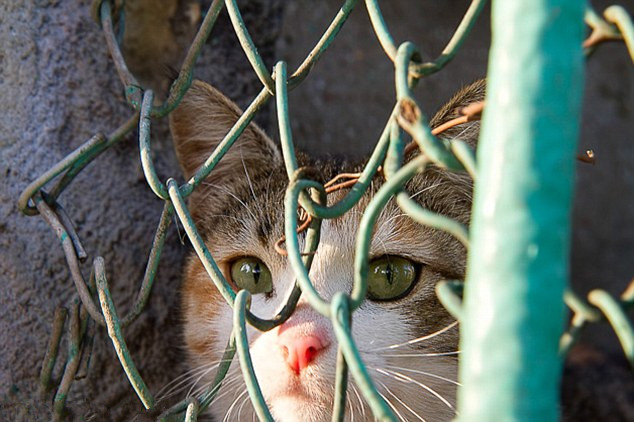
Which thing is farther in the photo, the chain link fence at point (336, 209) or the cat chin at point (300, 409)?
the cat chin at point (300, 409)

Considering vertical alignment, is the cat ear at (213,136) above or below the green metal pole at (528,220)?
above

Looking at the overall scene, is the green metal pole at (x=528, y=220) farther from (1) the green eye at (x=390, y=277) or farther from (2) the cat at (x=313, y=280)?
(1) the green eye at (x=390, y=277)

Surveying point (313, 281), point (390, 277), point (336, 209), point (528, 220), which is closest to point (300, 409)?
point (313, 281)

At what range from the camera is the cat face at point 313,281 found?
67.0 inches

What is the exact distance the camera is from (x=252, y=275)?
6.96 feet

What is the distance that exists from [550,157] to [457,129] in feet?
3.96

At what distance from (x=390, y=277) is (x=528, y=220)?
3.82 feet

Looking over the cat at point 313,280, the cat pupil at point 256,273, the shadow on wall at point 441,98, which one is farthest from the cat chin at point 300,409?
the shadow on wall at point 441,98

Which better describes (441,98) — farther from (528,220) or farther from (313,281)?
(528,220)

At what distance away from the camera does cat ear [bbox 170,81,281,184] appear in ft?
7.02

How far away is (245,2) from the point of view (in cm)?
281

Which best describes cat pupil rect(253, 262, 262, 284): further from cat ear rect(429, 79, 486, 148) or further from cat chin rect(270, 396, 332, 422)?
cat ear rect(429, 79, 486, 148)

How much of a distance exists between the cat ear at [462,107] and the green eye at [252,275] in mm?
618

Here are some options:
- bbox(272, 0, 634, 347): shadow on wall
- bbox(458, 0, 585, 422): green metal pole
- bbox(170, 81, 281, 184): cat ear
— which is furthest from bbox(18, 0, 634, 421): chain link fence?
bbox(272, 0, 634, 347): shadow on wall
